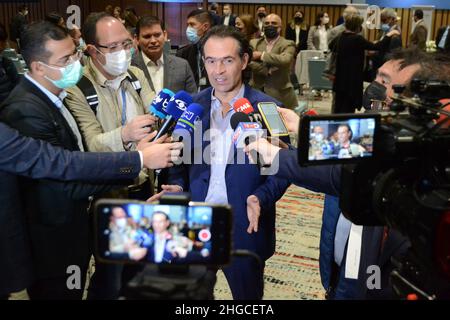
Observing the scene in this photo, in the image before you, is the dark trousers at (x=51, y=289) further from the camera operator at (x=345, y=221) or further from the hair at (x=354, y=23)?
the hair at (x=354, y=23)

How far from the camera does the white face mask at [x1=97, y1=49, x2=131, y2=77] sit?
242 cm

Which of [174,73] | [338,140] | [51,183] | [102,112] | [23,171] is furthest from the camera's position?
[174,73]

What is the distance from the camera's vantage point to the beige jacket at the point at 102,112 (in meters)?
2.18

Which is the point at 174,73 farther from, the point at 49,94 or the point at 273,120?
the point at 273,120

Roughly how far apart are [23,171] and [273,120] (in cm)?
89

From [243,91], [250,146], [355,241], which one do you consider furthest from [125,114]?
[355,241]

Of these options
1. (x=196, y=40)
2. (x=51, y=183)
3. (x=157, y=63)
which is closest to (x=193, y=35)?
(x=196, y=40)

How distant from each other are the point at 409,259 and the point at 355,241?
1.69ft

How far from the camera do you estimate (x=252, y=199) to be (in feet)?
6.60

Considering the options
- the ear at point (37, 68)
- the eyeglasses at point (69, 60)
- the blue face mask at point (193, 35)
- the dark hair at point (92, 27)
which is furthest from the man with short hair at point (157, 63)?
the ear at point (37, 68)

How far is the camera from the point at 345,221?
190 cm

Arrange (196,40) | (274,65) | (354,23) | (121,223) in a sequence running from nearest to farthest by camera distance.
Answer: (121,223), (196,40), (274,65), (354,23)

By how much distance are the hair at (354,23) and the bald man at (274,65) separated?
105 centimetres

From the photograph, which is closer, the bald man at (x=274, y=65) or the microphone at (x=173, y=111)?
the microphone at (x=173, y=111)
